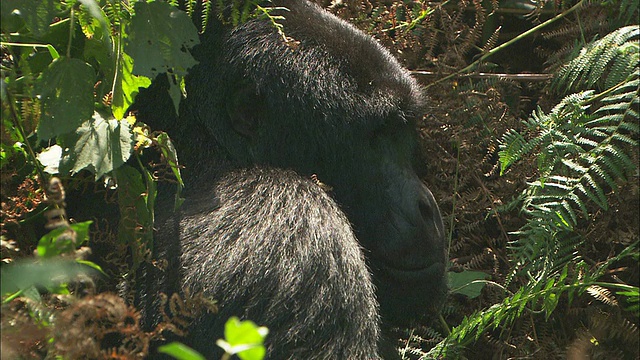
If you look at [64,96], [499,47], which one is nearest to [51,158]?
[64,96]

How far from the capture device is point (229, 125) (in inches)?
105

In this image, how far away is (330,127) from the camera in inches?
103

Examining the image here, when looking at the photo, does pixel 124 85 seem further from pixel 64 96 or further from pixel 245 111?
pixel 245 111

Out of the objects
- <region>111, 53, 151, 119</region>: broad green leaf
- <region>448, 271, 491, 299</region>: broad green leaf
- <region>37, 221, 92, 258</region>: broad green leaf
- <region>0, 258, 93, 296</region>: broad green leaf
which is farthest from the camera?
<region>448, 271, 491, 299</region>: broad green leaf

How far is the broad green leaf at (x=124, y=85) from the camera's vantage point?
7.16 ft

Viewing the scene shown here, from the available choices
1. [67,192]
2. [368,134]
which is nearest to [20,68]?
[67,192]

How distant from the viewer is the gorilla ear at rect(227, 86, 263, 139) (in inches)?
104

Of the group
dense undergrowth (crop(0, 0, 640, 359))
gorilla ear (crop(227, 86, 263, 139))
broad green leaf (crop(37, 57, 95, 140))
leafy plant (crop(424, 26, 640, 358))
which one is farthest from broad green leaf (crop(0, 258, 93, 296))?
leafy plant (crop(424, 26, 640, 358))

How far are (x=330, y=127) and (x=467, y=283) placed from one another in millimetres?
867

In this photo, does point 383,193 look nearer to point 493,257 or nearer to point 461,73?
point 493,257

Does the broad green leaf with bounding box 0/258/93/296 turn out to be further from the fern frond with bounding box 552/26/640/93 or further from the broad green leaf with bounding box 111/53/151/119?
the fern frond with bounding box 552/26/640/93

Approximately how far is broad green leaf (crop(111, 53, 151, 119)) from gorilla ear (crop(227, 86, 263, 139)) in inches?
17.1

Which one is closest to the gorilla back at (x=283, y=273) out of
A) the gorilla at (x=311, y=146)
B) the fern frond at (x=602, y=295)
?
the gorilla at (x=311, y=146)

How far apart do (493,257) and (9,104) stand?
1.90 m
